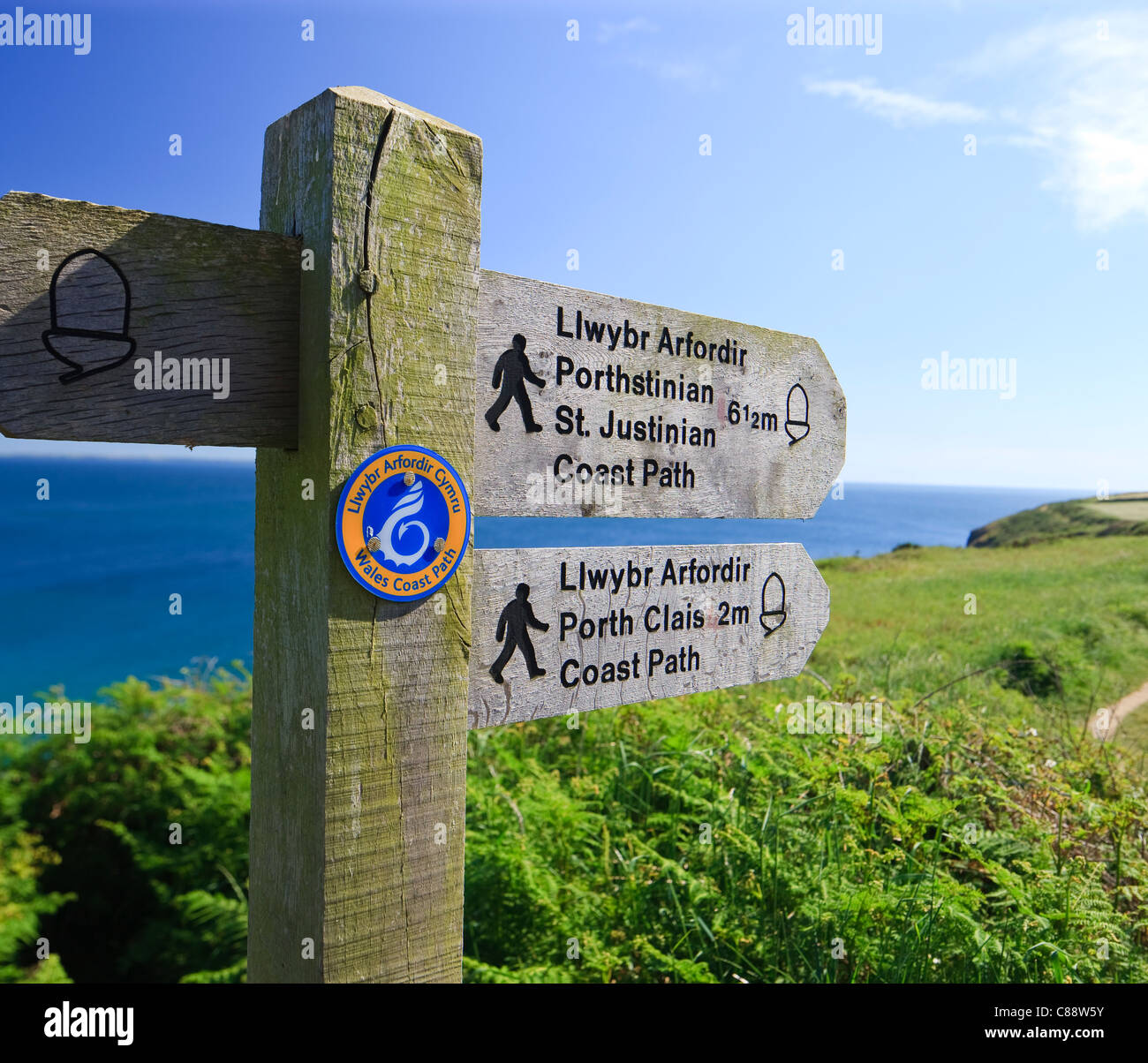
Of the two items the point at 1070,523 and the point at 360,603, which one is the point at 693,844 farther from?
the point at 1070,523

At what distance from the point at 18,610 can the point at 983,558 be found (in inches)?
1079

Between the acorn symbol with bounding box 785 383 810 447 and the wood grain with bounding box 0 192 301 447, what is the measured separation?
1417mm

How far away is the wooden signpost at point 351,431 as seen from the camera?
1092 millimetres

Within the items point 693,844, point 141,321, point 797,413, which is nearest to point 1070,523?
point 693,844

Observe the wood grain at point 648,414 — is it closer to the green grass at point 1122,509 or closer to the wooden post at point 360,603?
the wooden post at point 360,603

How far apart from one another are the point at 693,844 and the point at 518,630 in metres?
1.88

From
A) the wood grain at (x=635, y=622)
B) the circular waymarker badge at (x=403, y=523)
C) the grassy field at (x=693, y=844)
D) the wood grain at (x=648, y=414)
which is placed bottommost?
the grassy field at (x=693, y=844)

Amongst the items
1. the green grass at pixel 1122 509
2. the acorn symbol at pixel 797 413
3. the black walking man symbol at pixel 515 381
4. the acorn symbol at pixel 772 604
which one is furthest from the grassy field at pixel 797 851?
the green grass at pixel 1122 509

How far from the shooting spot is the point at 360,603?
1.23 metres

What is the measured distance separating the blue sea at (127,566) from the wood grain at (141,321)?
50cm
